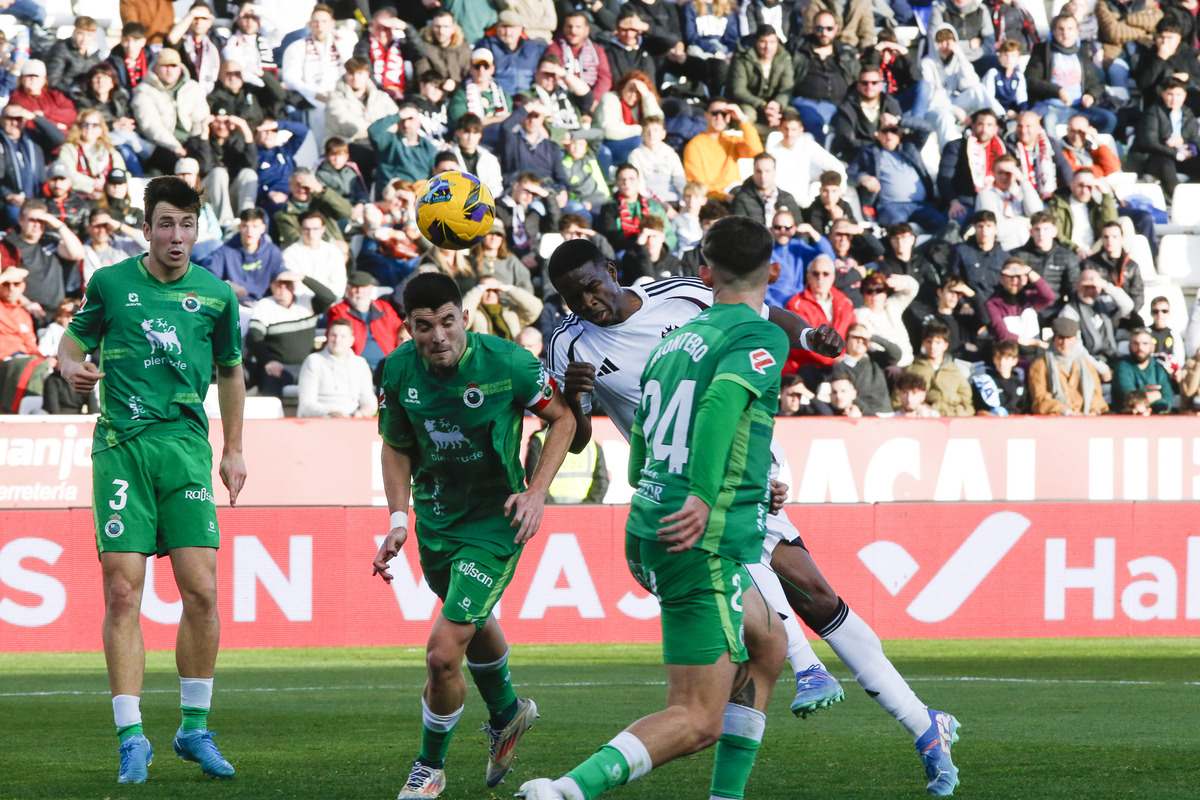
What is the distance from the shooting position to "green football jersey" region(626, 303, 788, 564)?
517 centimetres

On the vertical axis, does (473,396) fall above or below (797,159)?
above

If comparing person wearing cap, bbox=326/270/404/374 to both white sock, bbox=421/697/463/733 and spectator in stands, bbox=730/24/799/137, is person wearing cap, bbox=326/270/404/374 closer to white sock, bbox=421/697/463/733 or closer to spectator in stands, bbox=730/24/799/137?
spectator in stands, bbox=730/24/799/137

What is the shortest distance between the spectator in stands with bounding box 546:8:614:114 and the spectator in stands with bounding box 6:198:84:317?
656 centimetres

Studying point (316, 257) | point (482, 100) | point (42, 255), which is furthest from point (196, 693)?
point (482, 100)

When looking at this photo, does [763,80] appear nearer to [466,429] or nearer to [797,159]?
[797,159]

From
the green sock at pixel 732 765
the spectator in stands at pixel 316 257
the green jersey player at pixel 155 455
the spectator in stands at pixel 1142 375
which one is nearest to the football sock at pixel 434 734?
the green jersey player at pixel 155 455

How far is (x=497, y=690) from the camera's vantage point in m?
7.17

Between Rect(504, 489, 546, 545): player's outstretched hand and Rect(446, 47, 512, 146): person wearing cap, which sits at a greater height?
Rect(504, 489, 546, 545): player's outstretched hand

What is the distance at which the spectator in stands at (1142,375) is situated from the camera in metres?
17.7

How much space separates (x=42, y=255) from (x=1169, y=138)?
1412cm

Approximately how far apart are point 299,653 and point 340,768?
6684 mm

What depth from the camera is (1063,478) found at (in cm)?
1667

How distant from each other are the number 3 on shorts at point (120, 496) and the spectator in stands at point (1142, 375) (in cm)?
1294

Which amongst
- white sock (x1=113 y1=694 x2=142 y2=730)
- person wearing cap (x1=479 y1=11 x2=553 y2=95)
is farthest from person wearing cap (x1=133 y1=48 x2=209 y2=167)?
white sock (x1=113 y1=694 x2=142 y2=730)
